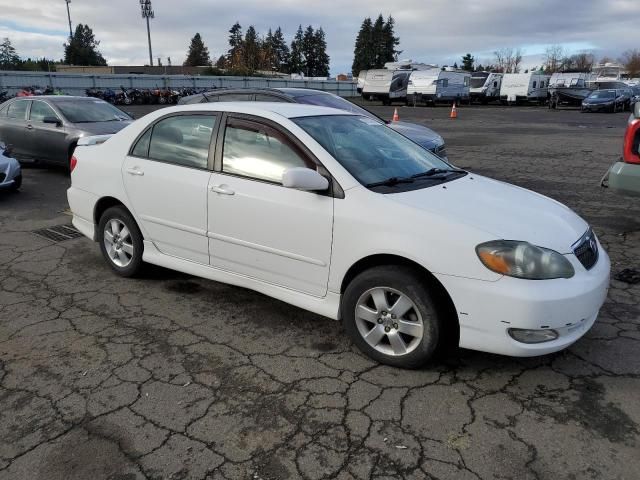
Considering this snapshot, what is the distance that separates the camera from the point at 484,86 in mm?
→ 38281

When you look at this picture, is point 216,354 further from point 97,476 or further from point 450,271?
point 450,271

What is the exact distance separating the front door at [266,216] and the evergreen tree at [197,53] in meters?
110

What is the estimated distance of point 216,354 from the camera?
3537 mm

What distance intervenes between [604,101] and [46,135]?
29.6 metres

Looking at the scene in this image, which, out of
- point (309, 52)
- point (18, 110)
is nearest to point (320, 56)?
point (309, 52)

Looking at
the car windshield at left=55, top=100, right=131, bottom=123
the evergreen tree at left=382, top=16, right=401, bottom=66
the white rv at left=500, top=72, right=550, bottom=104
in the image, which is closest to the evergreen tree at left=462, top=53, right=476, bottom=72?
the evergreen tree at left=382, top=16, right=401, bottom=66

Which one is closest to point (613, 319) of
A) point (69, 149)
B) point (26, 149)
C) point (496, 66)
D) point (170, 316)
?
point (170, 316)

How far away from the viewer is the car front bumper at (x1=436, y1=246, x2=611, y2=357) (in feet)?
9.52

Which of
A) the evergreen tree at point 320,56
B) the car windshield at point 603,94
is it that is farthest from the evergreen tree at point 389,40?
the car windshield at point 603,94

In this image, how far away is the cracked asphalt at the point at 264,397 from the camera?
254 cm

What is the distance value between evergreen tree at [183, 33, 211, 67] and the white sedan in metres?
109

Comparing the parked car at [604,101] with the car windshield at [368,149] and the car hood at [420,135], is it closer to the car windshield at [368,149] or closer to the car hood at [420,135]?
the car hood at [420,135]

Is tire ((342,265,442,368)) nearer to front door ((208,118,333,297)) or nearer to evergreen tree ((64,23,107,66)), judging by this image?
front door ((208,118,333,297))

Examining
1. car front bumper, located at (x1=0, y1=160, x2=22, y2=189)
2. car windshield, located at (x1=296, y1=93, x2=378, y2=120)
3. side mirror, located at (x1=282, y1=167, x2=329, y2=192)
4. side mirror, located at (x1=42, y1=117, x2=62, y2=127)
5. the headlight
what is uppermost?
car windshield, located at (x1=296, y1=93, x2=378, y2=120)
